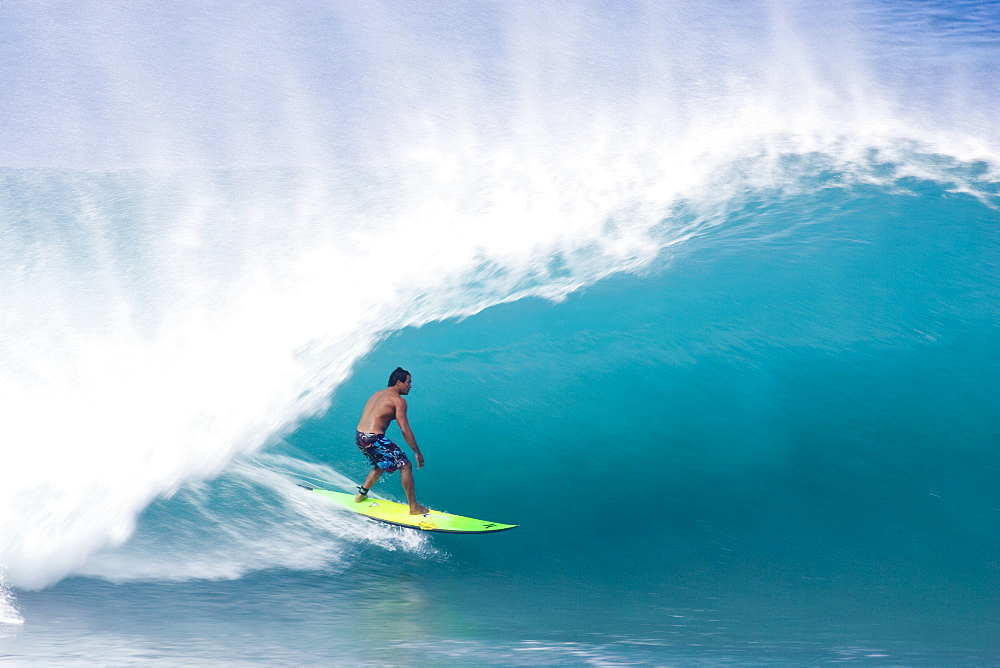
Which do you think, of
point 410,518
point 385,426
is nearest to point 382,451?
Answer: point 385,426

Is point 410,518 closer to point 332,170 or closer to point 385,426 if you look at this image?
point 385,426

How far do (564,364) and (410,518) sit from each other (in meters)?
1.94

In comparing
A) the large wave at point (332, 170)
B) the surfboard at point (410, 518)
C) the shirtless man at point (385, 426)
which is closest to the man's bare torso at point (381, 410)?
the shirtless man at point (385, 426)

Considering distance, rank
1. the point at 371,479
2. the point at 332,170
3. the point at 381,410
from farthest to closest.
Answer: the point at 332,170 < the point at 371,479 < the point at 381,410

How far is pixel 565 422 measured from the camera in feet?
20.9

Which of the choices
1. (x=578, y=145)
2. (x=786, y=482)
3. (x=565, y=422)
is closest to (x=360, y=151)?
(x=578, y=145)

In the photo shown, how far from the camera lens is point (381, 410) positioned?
5.34 m

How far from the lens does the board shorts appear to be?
17.6ft

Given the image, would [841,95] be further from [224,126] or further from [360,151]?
[224,126]

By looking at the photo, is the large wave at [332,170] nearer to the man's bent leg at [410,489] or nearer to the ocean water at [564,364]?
the ocean water at [564,364]

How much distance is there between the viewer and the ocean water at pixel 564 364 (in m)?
4.38

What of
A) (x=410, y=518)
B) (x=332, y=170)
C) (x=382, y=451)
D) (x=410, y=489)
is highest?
(x=332, y=170)

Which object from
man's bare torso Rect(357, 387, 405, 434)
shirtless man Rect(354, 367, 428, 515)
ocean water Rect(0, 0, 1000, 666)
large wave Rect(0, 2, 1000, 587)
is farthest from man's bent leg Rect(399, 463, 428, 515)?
large wave Rect(0, 2, 1000, 587)

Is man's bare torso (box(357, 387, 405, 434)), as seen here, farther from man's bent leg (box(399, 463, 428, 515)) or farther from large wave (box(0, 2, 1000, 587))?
large wave (box(0, 2, 1000, 587))
